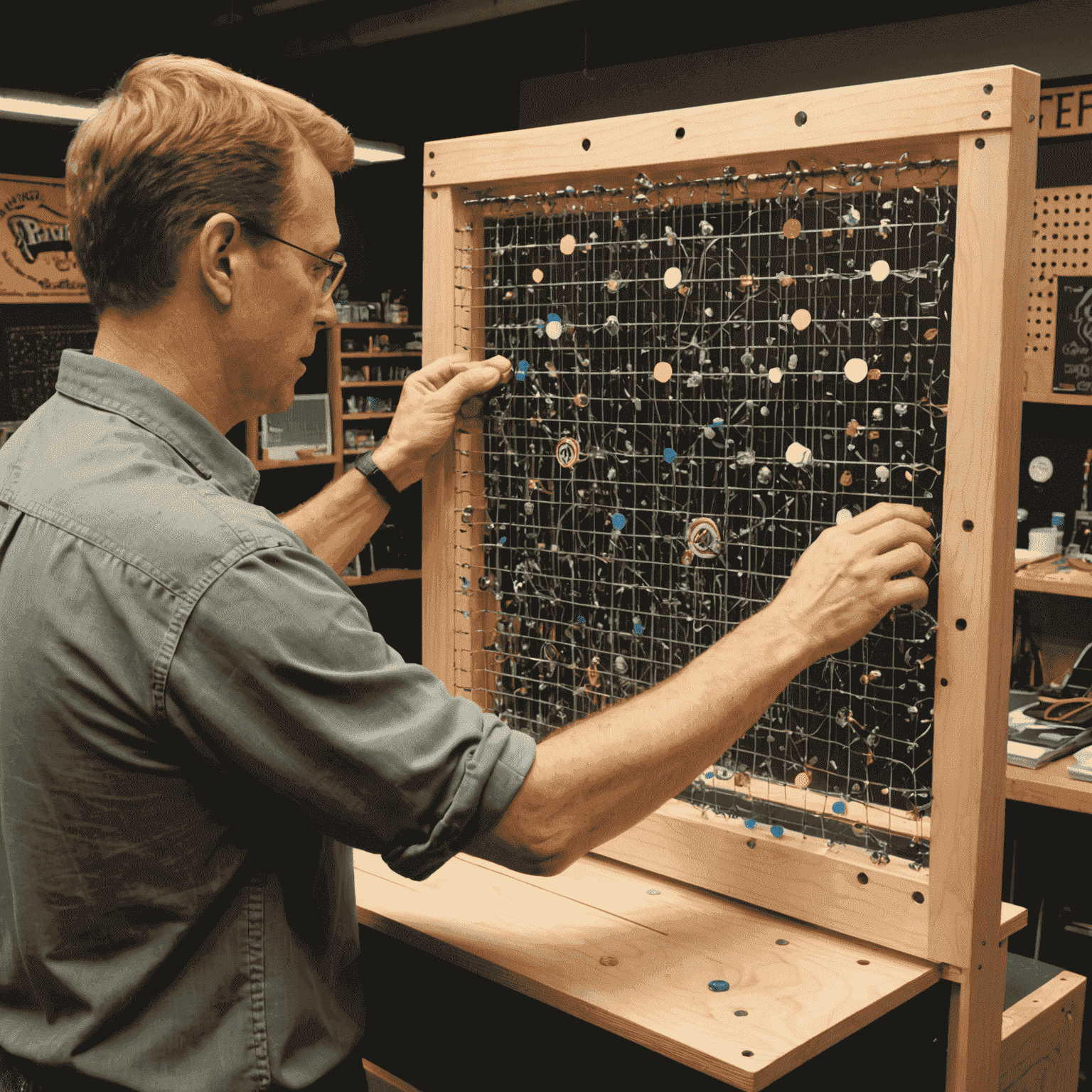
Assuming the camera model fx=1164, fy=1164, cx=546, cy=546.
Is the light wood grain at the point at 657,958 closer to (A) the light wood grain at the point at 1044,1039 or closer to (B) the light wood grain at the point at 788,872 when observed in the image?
(B) the light wood grain at the point at 788,872

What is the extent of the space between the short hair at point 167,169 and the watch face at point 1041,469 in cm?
301

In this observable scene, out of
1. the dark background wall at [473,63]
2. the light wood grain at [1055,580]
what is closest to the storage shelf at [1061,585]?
the light wood grain at [1055,580]

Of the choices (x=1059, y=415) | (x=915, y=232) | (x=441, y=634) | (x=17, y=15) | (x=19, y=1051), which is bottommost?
(x=19, y=1051)

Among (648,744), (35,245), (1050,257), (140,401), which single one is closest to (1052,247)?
(1050,257)

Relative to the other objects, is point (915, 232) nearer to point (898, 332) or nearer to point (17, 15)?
point (898, 332)

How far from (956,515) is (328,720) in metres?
0.67

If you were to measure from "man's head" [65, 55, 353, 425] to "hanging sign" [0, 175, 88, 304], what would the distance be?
4.83 metres

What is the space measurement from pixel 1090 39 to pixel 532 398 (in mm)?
3195

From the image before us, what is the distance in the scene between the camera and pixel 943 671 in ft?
3.98

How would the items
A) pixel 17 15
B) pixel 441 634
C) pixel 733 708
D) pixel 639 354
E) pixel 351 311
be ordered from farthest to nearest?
pixel 351 311 → pixel 17 15 → pixel 441 634 → pixel 639 354 → pixel 733 708

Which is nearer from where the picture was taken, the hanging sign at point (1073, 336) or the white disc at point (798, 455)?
Answer: the white disc at point (798, 455)

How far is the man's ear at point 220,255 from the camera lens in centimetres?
107

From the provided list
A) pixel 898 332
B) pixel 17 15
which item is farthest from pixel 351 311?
pixel 898 332

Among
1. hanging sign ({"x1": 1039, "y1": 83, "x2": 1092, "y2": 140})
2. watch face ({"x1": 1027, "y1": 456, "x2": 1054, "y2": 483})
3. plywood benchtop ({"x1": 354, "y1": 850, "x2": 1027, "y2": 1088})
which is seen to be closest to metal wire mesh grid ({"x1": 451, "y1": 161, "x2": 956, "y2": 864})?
plywood benchtop ({"x1": 354, "y1": 850, "x2": 1027, "y2": 1088})
